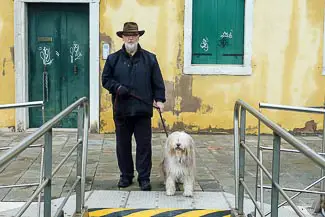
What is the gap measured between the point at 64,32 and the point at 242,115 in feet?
19.3

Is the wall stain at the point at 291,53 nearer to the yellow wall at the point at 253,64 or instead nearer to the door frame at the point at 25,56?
the yellow wall at the point at 253,64

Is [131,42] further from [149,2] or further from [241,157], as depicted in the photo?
[149,2]

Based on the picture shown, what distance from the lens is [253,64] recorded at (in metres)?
9.84

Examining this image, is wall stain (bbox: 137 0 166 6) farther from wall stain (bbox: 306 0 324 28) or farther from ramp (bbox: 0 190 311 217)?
ramp (bbox: 0 190 311 217)

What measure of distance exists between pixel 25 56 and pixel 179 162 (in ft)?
17.0

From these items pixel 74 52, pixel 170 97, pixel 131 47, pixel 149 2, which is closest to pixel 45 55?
pixel 74 52

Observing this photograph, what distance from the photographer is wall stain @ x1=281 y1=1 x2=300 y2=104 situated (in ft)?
32.0

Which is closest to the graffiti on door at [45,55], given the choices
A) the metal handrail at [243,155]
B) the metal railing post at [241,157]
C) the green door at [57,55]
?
the green door at [57,55]

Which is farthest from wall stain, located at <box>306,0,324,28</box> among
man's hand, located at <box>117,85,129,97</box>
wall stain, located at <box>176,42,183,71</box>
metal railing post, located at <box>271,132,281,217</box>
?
metal railing post, located at <box>271,132,281,217</box>

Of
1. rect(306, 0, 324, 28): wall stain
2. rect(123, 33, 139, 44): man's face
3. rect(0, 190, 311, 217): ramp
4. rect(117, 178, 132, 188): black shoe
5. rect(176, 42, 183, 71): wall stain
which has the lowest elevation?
rect(0, 190, 311, 217): ramp

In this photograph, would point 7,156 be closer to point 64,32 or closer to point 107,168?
point 107,168

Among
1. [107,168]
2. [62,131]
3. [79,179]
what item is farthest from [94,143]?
[79,179]

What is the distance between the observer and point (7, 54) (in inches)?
382

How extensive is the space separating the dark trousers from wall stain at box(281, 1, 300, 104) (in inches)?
183
